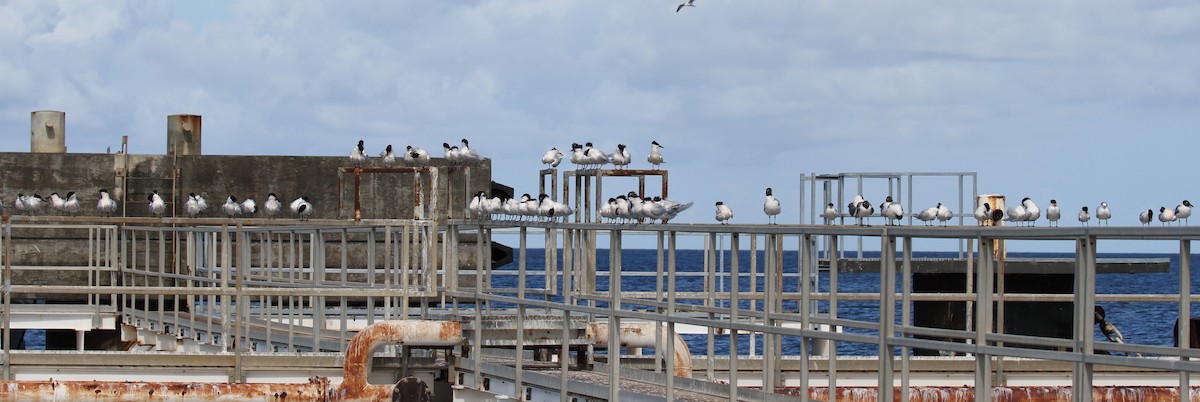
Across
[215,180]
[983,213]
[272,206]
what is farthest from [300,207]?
[983,213]

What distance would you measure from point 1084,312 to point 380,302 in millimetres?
22118

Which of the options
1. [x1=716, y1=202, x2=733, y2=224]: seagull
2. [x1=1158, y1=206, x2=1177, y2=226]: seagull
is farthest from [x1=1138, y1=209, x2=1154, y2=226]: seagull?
[x1=716, y1=202, x2=733, y2=224]: seagull

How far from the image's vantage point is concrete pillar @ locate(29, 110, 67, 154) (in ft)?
123

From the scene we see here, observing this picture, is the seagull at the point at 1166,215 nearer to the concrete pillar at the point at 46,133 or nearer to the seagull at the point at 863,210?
the seagull at the point at 863,210

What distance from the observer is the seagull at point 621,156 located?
3139cm

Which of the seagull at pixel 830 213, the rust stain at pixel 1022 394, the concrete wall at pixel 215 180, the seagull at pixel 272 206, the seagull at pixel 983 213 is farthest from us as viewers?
the concrete wall at pixel 215 180

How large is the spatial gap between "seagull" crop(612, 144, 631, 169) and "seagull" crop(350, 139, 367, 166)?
5176 millimetres

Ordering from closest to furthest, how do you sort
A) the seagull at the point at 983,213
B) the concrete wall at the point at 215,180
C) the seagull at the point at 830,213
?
the seagull at the point at 983,213 → the seagull at the point at 830,213 → the concrete wall at the point at 215,180

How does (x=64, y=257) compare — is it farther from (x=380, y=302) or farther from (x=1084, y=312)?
(x=1084, y=312)

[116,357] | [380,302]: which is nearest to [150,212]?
[380,302]

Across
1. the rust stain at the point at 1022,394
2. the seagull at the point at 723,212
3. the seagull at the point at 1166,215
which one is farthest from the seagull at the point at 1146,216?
the rust stain at the point at 1022,394

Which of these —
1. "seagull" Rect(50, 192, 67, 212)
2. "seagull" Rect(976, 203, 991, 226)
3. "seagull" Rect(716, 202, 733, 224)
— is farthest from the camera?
"seagull" Rect(50, 192, 67, 212)

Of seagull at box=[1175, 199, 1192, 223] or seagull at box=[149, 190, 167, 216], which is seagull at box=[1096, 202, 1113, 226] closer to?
seagull at box=[1175, 199, 1192, 223]

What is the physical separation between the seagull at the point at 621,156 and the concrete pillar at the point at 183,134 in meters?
9.70
